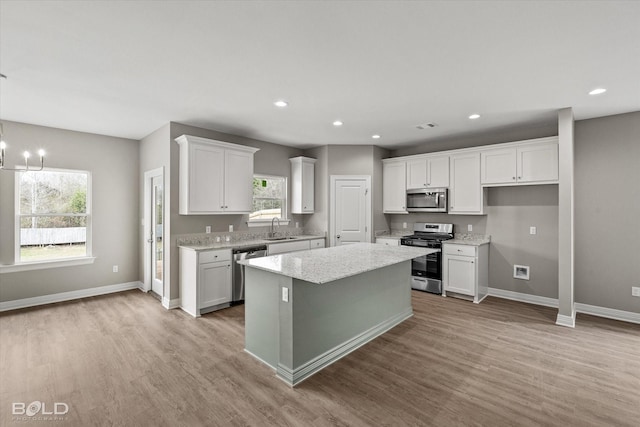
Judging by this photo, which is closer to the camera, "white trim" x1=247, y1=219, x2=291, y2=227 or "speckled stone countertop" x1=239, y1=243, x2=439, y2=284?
"speckled stone countertop" x1=239, y1=243, x2=439, y2=284

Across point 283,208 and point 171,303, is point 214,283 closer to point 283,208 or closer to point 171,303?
point 171,303

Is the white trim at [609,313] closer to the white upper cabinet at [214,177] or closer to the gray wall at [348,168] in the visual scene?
the gray wall at [348,168]

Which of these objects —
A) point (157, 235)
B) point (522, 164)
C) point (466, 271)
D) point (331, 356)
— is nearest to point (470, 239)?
point (466, 271)

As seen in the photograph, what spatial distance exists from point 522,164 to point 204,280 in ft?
15.8

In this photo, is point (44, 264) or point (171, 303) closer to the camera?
point (171, 303)

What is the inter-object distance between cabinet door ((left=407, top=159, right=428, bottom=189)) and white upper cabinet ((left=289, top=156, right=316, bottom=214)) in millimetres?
1831

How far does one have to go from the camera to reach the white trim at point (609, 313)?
12.6 ft

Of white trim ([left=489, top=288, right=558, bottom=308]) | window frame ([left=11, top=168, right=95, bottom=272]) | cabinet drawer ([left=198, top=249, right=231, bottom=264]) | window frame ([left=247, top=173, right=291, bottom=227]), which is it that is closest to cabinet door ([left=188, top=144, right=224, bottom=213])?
cabinet drawer ([left=198, top=249, right=231, bottom=264])

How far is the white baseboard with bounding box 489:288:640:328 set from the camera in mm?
3736

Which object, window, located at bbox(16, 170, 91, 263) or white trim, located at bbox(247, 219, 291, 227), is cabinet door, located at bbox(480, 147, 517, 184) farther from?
window, located at bbox(16, 170, 91, 263)

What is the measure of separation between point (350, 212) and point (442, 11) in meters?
4.12

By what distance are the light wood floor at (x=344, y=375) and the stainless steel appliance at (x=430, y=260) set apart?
1.11 m

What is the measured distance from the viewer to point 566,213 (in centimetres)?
368

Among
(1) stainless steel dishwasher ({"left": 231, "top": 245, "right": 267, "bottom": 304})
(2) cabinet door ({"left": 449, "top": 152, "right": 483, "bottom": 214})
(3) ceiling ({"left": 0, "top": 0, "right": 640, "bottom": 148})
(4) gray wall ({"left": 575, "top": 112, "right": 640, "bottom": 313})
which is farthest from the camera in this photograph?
(2) cabinet door ({"left": 449, "top": 152, "right": 483, "bottom": 214})
